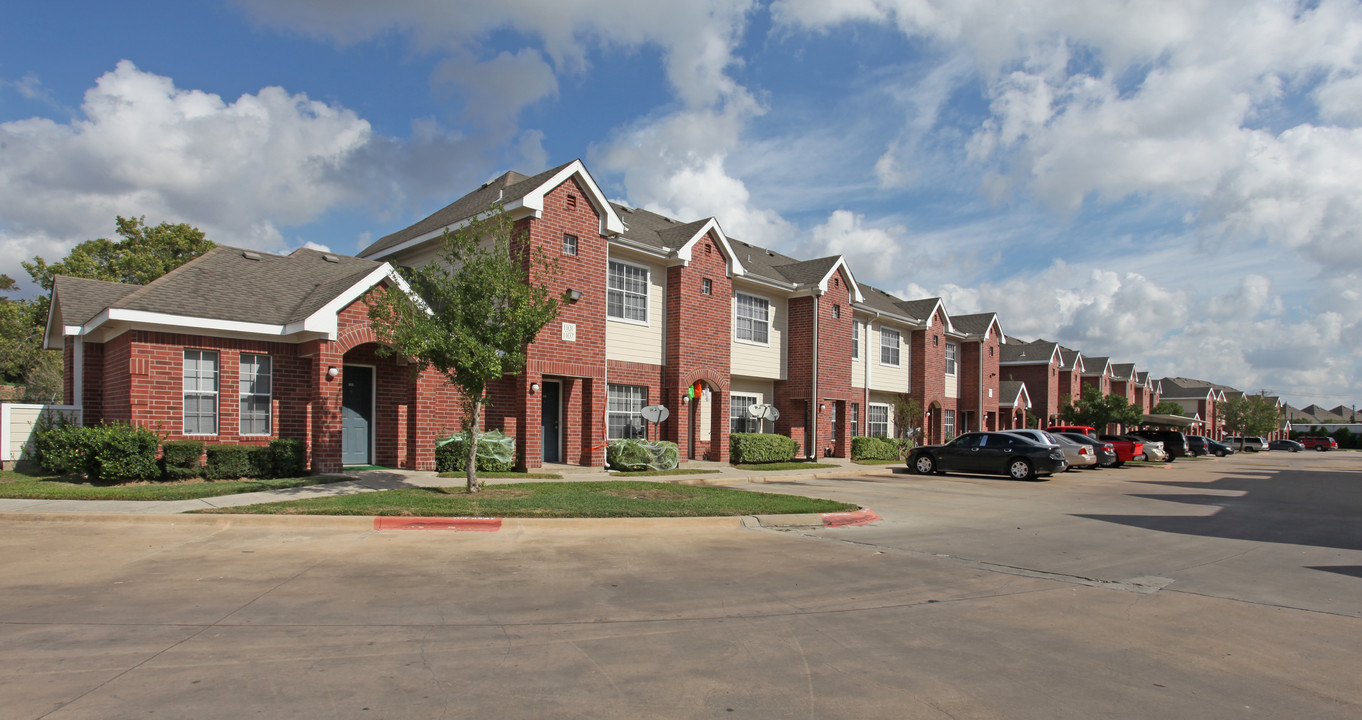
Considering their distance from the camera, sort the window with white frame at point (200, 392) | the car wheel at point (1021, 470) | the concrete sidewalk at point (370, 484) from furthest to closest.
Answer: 1. the car wheel at point (1021, 470)
2. the window with white frame at point (200, 392)
3. the concrete sidewalk at point (370, 484)

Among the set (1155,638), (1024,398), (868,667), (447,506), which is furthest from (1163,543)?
(1024,398)

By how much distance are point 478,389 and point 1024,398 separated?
43.4m

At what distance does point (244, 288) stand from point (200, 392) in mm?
2655

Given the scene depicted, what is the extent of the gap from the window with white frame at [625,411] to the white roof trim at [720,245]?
4.16m

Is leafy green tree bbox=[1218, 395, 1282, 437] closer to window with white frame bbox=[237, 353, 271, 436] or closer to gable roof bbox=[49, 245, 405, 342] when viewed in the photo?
gable roof bbox=[49, 245, 405, 342]

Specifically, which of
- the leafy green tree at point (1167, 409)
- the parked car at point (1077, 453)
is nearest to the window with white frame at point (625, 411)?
the parked car at point (1077, 453)

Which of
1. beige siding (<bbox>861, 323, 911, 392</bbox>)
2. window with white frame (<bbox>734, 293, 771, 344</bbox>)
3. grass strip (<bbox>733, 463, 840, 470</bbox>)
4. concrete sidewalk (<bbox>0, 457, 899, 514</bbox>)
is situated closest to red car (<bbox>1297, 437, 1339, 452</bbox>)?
beige siding (<bbox>861, 323, 911, 392</bbox>)

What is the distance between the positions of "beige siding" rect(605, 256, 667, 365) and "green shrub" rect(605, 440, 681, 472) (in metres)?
2.92

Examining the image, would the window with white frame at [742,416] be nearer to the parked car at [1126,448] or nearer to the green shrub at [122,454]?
the green shrub at [122,454]

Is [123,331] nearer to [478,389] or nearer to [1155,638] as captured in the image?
[478,389]

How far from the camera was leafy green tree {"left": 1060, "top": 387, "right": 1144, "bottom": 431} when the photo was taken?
50.0 metres

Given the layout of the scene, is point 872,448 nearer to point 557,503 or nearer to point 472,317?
point 557,503

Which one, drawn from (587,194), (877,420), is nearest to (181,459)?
(587,194)

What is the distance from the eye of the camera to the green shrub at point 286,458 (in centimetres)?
1581
